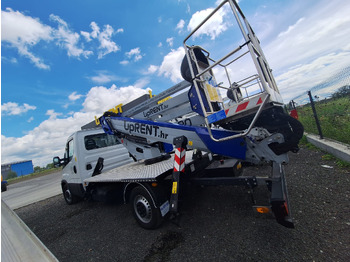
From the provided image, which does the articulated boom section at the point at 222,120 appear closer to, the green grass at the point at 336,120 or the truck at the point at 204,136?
the truck at the point at 204,136

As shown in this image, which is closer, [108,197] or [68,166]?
[108,197]

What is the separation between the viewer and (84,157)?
460 cm

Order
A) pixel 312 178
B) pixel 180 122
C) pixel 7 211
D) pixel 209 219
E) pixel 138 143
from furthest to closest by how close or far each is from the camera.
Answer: pixel 138 143
pixel 312 178
pixel 180 122
pixel 209 219
pixel 7 211

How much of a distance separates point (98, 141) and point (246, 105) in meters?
4.36

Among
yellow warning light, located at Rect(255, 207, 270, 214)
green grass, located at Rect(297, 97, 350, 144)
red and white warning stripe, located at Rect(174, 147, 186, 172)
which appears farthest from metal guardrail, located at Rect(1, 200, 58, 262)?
green grass, located at Rect(297, 97, 350, 144)

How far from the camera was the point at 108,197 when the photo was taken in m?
3.64

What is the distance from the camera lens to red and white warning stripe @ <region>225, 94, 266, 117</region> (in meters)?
1.88

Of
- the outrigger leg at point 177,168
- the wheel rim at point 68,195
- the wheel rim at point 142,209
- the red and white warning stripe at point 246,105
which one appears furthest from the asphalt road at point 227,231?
Result: the red and white warning stripe at point 246,105

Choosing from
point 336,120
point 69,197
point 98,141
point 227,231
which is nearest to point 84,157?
point 98,141

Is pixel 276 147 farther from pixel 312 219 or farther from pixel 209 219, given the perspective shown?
pixel 209 219

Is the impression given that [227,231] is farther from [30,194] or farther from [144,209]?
[30,194]

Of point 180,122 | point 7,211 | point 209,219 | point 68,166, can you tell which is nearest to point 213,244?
point 209,219

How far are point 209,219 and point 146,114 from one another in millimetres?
2267

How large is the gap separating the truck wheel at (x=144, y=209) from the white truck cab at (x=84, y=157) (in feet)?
7.06
